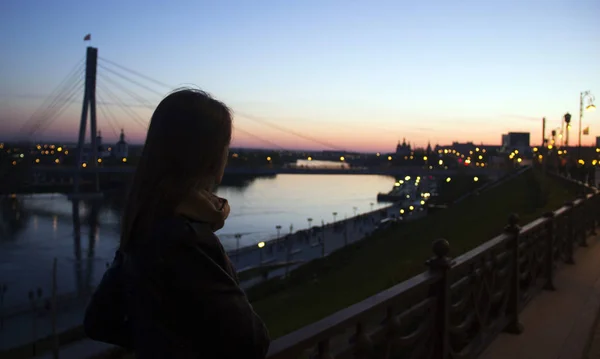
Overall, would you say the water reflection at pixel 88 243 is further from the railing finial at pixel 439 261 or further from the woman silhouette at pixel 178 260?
the woman silhouette at pixel 178 260

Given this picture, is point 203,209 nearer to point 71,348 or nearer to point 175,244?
point 175,244

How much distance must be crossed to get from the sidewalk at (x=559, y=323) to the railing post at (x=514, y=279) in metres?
0.08

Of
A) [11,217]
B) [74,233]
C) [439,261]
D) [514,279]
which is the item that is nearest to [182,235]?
[439,261]

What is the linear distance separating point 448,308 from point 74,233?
104 feet

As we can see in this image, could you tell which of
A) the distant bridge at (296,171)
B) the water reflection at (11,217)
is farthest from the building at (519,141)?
the water reflection at (11,217)

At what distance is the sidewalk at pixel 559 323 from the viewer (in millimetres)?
3344

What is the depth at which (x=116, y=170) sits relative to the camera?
35969 mm

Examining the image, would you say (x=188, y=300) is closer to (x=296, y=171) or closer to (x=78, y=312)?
(x=78, y=312)

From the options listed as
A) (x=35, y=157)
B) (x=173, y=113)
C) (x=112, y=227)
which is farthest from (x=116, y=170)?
(x=173, y=113)

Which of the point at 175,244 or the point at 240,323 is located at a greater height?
the point at 175,244

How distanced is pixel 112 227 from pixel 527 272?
3035cm

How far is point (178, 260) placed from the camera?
91 centimetres

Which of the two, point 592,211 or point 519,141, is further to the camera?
point 519,141

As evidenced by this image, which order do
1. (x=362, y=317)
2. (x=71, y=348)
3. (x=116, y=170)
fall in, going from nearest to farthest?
1. (x=362, y=317)
2. (x=71, y=348)
3. (x=116, y=170)
